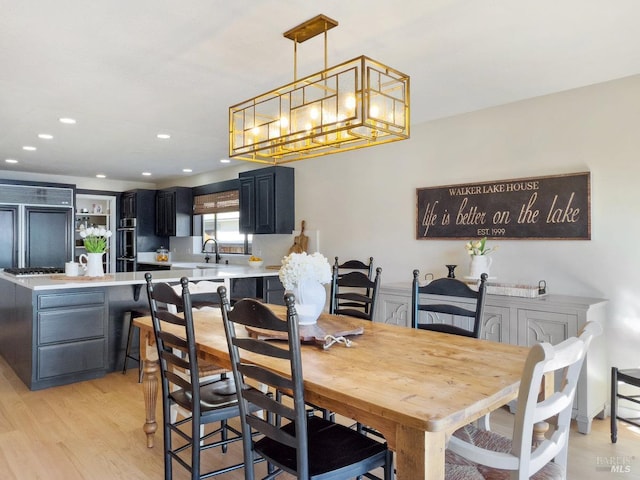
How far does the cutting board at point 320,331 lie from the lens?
207 cm

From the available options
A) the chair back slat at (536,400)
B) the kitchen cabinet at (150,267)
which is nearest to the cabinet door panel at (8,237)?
the kitchen cabinet at (150,267)

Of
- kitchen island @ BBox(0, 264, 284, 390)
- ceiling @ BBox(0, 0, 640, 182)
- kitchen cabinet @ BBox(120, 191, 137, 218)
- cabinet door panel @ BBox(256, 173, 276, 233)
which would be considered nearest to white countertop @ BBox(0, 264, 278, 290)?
kitchen island @ BBox(0, 264, 284, 390)

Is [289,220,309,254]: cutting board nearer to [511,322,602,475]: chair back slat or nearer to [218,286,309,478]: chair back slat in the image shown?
[218,286,309,478]: chair back slat

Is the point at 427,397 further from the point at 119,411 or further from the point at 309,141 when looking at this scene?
the point at 119,411

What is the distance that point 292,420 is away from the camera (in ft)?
5.10

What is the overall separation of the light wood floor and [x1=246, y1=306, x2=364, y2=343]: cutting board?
0.86m

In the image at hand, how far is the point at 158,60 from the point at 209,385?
199 cm

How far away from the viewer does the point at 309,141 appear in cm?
253

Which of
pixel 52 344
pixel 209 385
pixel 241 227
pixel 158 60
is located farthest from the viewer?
pixel 241 227

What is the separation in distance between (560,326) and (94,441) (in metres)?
3.13

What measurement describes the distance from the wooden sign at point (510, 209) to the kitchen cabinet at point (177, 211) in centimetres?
450

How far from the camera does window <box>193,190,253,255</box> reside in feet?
22.2

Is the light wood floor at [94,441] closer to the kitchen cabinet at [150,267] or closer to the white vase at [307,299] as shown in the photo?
the white vase at [307,299]

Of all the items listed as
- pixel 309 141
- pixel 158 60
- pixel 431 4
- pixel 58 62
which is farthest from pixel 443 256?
pixel 58 62
